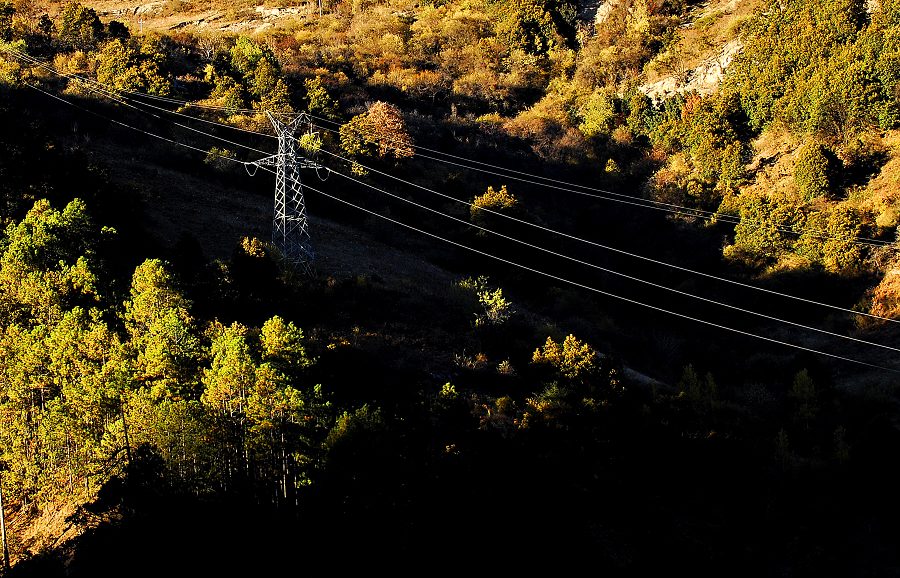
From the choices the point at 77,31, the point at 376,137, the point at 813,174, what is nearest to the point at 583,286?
the point at 813,174

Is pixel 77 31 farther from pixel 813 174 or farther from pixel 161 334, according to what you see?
pixel 813 174

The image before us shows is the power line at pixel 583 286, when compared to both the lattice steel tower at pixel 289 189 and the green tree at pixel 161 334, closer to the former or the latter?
the lattice steel tower at pixel 289 189

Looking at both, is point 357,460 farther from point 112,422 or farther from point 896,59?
point 896,59

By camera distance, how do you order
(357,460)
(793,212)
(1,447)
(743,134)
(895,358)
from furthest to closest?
(743,134)
(793,212)
(895,358)
(1,447)
(357,460)

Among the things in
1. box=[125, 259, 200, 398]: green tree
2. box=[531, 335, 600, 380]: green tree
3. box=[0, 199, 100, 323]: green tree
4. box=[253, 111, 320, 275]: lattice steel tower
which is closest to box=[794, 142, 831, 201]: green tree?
box=[531, 335, 600, 380]: green tree

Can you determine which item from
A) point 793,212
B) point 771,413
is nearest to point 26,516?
point 771,413

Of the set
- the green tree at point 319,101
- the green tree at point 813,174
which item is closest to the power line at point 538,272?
the green tree at point 319,101
